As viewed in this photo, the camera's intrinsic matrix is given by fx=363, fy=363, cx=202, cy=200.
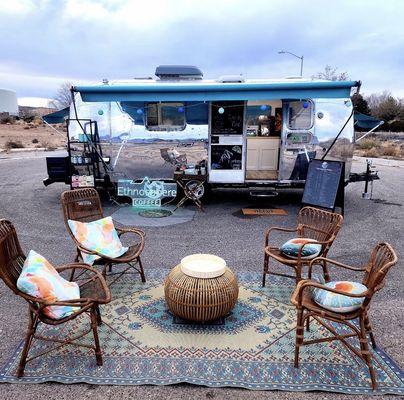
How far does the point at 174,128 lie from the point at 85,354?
18.6ft

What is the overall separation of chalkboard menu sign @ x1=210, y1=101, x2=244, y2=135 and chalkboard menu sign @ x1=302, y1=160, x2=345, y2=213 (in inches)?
73.1

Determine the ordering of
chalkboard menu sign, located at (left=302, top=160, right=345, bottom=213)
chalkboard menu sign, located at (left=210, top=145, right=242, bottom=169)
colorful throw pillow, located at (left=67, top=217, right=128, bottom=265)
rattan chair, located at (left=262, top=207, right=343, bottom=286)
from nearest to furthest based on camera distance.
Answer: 1. rattan chair, located at (left=262, top=207, right=343, bottom=286)
2. colorful throw pillow, located at (left=67, top=217, right=128, bottom=265)
3. chalkboard menu sign, located at (left=302, top=160, right=345, bottom=213)
4. chalkboard menu sign, located at (left=210, top=145, right=242, bottom=169)

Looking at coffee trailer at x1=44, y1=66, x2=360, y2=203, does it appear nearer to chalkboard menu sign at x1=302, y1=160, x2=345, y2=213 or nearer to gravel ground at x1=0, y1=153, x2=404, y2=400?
chalkboard menu sign at x1=302, y1=160, x2=345, y2=213

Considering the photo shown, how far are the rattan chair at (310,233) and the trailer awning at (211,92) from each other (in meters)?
2.95

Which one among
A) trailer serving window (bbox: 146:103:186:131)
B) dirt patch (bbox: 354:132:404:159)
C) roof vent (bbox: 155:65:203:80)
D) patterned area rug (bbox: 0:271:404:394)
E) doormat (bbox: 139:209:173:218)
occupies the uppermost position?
roof vent (bbox: 155:65:203:80)

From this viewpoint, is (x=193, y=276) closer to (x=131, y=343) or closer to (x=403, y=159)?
(x=131, y=343)

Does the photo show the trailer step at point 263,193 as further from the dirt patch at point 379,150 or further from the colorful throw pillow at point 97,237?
the dirt patch at point 379,150

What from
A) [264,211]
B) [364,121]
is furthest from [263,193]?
[364,121]

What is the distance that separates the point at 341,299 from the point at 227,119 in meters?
5.76

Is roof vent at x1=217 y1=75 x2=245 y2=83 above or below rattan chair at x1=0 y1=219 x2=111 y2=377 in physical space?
above

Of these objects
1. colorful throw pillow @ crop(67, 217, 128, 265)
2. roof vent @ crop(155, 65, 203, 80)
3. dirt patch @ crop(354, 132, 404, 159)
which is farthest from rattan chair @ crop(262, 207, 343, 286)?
dirt patch @ crop(354, 132, 404, 159)

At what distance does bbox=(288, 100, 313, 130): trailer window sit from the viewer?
25.8 feet

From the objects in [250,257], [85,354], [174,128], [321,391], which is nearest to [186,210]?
[174,128]

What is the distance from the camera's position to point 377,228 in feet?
22.3
